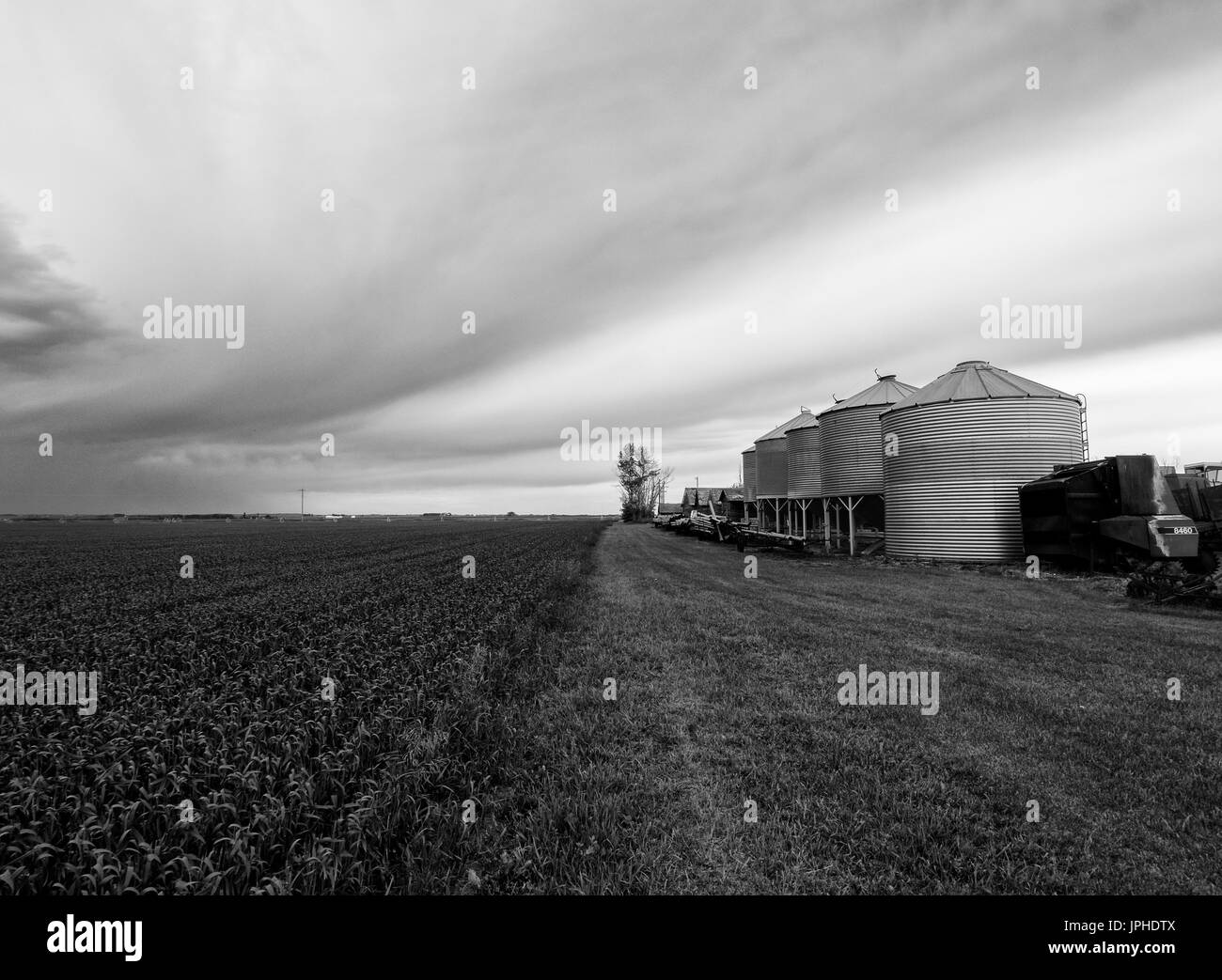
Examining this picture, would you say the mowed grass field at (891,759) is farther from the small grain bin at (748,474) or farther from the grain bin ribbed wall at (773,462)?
the small grain bin at (748,474)

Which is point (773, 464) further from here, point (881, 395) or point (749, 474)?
point (881, 395)

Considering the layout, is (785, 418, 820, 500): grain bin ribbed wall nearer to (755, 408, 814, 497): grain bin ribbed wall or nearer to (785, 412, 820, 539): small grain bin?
(785, 412, 820, 539): small grain bin

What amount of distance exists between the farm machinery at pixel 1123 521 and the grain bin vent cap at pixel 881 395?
37.6ft

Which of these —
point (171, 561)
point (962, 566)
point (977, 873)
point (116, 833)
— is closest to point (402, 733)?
point (116, 833)

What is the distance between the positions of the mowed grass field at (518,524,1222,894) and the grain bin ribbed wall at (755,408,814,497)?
3659cm

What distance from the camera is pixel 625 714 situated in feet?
25.8

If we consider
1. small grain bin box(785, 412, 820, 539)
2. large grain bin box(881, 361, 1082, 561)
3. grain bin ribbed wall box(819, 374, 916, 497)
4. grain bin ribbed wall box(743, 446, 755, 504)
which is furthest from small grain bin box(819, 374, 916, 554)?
grain bin ribbed wall box(743, 446, 755, 504)

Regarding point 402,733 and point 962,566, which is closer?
point 402,733

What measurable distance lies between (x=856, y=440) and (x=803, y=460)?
7.09 metres

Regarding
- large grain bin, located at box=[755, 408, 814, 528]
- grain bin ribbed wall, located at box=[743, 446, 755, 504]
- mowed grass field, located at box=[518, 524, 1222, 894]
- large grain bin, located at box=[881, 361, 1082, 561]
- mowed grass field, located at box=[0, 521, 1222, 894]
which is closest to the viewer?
mowed grass field, located at box=[0, 521, 1222, 894]

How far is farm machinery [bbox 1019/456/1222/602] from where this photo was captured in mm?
19484

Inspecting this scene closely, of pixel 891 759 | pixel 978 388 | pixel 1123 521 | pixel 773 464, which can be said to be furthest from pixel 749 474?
pixel 891 759
